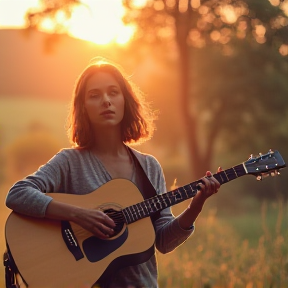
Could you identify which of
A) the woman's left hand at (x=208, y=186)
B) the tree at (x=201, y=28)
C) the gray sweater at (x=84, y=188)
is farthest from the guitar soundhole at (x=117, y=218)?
the tree at (x=201, y=28)

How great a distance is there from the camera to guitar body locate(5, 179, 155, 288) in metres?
2.98

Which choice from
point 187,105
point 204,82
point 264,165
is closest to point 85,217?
point 264,165

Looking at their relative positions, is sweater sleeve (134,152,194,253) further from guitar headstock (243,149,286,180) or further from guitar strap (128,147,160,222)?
guitar headstock (243,149,286,180)

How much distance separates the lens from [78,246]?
305cm

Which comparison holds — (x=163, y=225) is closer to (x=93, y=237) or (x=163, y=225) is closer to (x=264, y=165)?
(x=93, y=237)

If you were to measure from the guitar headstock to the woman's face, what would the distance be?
65 centimetres

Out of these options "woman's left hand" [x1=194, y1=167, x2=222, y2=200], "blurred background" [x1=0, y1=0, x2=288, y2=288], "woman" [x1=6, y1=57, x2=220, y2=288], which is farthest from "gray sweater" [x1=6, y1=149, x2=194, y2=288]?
"blurred background" [x1=0, y1=0, x2=288, y2=288]

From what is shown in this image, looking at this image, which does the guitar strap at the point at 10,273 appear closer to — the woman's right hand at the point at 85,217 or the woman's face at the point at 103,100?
the woman's right hand at the point at 85,217

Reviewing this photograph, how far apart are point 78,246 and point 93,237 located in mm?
80

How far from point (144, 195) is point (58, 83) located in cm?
2973

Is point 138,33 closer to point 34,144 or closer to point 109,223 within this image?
point 34,144

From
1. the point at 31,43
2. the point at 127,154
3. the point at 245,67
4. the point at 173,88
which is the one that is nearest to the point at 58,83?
the point at 31,43

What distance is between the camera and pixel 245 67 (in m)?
15.9

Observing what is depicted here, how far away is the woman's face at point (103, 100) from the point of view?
3.13 meters
